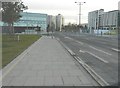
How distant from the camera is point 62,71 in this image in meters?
12.6

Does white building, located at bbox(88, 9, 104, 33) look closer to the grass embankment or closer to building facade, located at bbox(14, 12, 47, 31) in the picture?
building facade, located at bbox(14, 12, 47, 31)

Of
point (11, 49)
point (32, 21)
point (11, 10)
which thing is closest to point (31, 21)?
point (32, 21)

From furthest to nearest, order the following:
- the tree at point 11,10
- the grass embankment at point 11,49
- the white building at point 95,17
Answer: the white building at point 95,17 < the tree at point 11,10 < the grass embankment at point 11,49

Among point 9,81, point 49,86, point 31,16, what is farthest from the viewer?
point 31,16

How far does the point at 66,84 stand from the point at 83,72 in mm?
2924

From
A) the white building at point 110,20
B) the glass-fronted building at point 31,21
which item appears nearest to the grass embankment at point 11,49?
the white building at point 110,20

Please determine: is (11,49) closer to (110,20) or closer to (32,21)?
(110,20)

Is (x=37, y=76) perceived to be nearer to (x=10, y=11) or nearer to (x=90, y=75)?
(x=90, y=75)

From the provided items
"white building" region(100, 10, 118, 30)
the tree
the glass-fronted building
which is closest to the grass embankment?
the tree

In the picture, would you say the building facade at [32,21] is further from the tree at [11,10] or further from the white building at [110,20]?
the tree at [11,10]

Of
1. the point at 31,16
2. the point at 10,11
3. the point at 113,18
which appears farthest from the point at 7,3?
the point at 31,16

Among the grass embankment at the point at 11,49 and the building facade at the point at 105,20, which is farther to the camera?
the building facade at the point at 105,20

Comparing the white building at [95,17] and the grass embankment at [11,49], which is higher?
the white building at [95,17]

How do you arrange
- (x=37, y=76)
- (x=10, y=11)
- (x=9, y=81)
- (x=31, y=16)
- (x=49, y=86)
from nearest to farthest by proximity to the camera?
Result: (x=49, y=86) < (x=9, y=81) < (x=37, y=76) < (x=10, y=11) < (x=31, y=16)
